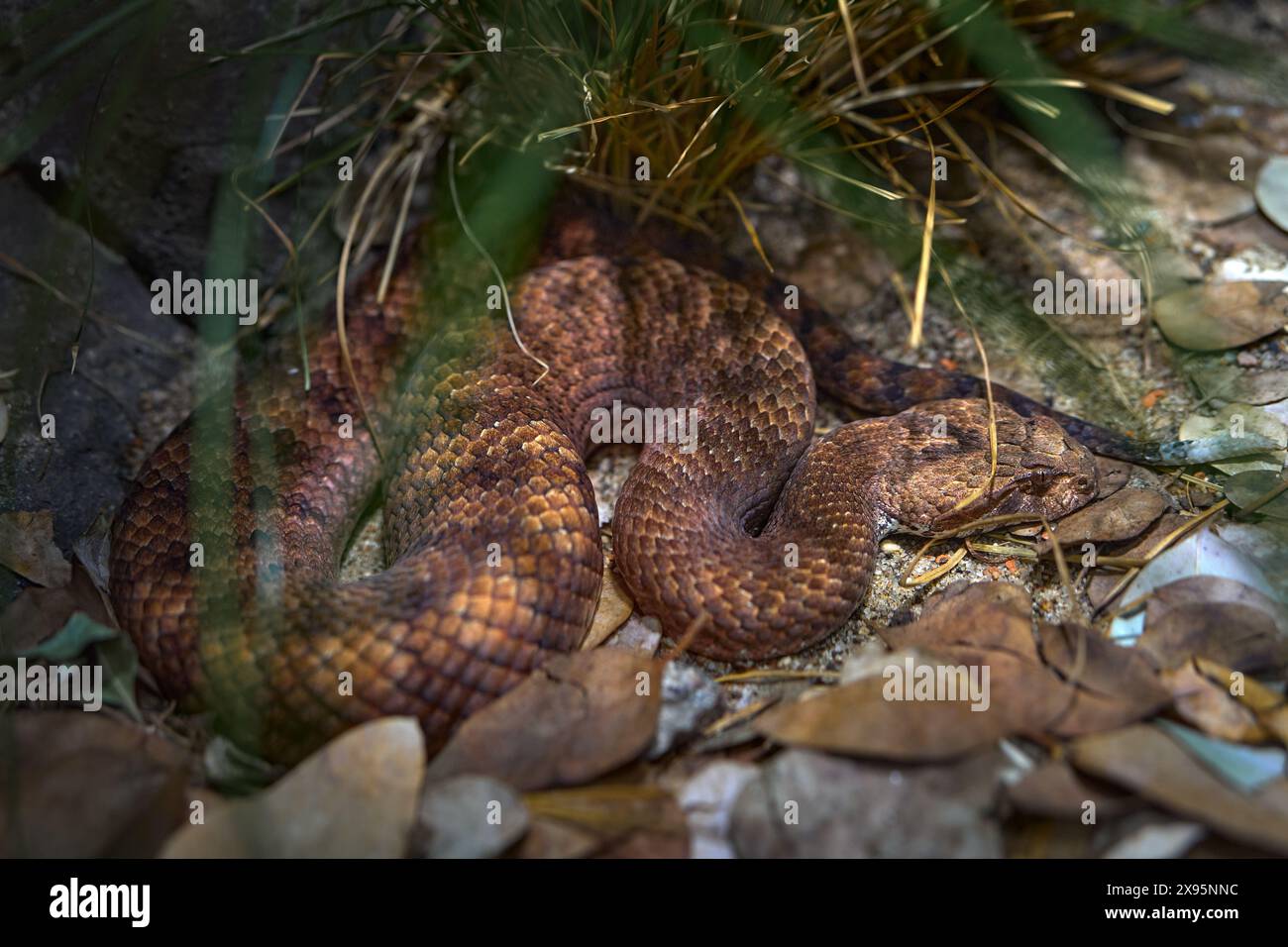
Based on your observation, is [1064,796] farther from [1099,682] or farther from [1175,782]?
[1099,682]


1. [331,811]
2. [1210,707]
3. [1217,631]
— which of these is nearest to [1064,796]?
[1210,707]

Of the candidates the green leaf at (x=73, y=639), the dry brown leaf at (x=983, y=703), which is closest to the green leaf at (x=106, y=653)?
the green leaf at (x=73, y=639)

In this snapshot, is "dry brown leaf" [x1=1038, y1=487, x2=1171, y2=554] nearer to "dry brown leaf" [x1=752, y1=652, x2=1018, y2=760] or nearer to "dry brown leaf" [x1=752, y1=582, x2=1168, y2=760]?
"dry brown leaf" [x1=752, y1=582, x2=1168, y2=760]

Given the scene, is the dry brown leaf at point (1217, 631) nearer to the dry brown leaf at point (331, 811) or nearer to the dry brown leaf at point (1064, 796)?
the dry brown leaf at point (1064, 796)

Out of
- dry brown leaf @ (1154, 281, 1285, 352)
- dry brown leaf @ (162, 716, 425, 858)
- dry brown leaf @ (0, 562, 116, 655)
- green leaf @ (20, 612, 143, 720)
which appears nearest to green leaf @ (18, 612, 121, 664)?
green leaf @ (20, 612, 143, 720)

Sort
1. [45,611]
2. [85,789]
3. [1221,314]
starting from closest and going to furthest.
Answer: [85,789]
[45,611]
[1221,314]

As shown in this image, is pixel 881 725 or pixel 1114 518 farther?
pixel 1114 518
